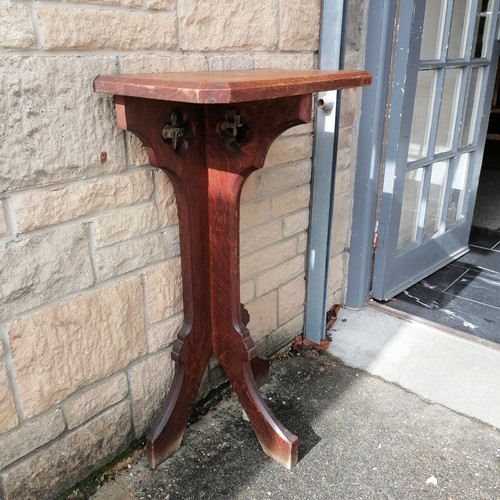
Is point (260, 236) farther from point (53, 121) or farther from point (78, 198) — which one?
point (53, 121)

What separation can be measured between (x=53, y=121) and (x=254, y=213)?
82 cm

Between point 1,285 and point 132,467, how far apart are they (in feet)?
2.52

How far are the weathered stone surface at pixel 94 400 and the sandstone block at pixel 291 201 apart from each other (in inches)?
32.7

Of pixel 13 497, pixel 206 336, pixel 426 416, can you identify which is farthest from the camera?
pixel 426 416

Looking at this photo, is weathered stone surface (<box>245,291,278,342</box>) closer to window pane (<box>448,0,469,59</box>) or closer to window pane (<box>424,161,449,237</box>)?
window pane (<box>424,161,449,237</box>)

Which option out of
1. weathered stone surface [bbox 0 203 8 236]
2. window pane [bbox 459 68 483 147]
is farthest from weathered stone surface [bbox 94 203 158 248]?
window pane [bbox 459 68 483 147]

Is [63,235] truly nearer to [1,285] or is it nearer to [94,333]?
[1,285]

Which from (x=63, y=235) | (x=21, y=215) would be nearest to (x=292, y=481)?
(x=63, y=235)

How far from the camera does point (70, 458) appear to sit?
1516 mm

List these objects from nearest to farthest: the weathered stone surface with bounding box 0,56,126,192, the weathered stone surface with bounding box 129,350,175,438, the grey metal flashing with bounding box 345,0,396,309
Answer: the weathered stone surface with bounding box 0,56,126,192
the weathered stone surface with bounding box 129,350,175,438
the grey metal flashing with bounding box 345,0,396,309

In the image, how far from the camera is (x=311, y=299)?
2285mm

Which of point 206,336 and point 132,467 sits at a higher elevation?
point 206,336

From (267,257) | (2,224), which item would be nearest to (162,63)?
(2,224)

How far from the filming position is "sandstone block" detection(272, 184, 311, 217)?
1979 mm
